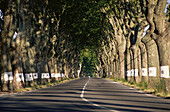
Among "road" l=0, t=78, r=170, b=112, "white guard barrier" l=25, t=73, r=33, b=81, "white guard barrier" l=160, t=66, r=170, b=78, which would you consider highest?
"white guard barrier" l=160, t=66, r=170, b=78

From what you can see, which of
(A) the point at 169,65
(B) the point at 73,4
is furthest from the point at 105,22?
(A) the point at 169,65

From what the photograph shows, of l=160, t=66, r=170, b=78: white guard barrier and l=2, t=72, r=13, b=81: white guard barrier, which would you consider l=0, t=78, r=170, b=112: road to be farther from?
l=2, t=72, r=13, b=81: white guard barrier

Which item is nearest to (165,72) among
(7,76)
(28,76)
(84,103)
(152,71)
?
(152,71)

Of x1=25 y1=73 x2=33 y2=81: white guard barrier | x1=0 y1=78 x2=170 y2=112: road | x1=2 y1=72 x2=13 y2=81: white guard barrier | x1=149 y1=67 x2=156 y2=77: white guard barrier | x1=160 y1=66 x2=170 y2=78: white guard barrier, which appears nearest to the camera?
x1=0 y1=78 x2=170 y2=112: road

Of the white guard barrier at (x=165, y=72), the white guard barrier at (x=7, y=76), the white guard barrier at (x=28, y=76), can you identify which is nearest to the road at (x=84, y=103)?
the white guard barrier at (x=165, y=72)

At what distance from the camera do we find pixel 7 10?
1001 inches

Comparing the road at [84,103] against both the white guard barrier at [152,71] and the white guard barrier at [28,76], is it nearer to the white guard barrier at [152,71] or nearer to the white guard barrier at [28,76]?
the white guard barrier at [152,71]

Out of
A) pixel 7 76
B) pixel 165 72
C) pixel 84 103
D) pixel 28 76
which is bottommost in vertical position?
pixel 84 103

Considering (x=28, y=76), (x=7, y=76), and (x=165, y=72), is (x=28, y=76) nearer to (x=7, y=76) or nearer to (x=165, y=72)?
(x=7, y=76)

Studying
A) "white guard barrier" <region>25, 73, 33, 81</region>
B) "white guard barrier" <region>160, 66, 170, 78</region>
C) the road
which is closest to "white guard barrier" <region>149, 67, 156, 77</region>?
"white guard barrier" <region>160, 66, 170, 78</region>

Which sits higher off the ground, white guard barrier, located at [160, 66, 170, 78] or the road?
white guard barrier, located at [160, 66, 170, 78]

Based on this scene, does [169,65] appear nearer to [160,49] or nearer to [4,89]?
[160,49]

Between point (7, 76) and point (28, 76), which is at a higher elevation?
point (7, 76)

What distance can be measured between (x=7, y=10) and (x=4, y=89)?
5857 millimetres
